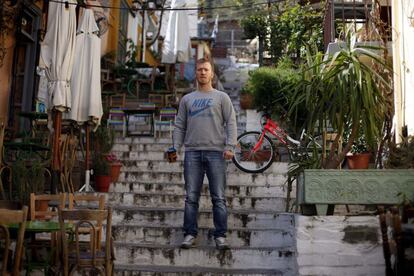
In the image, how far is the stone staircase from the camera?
16.2 feet

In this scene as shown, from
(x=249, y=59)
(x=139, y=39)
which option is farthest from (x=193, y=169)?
(x=249, y=59)

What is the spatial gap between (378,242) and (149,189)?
3.75m

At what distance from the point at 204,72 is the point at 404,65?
7.49 feet

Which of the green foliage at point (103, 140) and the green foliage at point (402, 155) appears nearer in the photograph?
the green foliage at point (402, 155)

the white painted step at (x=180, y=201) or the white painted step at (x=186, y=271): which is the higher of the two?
the white painted step at (x=180, y=201)

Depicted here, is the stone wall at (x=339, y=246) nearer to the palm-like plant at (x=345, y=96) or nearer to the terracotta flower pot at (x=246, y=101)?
the palm-like plant at (x=345, y=96)

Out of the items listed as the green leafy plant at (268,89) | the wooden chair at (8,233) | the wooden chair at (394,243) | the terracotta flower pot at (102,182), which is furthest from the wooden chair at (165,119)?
the wooden chair at (394,243)

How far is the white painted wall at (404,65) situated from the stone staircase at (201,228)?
1662 mm

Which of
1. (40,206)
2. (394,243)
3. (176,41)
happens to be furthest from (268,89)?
(394,243)

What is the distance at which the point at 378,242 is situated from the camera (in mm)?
4047

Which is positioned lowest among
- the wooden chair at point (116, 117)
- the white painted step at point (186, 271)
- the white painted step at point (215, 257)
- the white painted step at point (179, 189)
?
the white painted step at point (186, 271)

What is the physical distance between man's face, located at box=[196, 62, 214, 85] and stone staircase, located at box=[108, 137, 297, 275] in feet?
5.16

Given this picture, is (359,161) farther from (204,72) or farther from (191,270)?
(191,270)

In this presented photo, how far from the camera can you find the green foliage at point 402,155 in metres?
4.54
